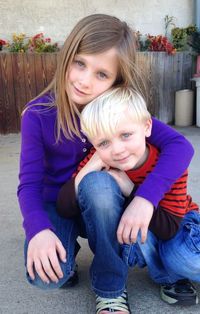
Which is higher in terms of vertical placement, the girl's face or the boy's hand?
the girl's face

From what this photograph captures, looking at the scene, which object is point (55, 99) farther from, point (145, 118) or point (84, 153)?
point (145, 118)

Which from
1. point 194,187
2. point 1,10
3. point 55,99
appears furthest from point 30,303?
point 1,10

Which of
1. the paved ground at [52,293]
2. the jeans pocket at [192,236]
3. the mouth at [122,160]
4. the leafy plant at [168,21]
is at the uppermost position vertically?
the leafy plant at [168,21]

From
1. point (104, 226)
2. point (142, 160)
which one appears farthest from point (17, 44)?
point (104, 226)

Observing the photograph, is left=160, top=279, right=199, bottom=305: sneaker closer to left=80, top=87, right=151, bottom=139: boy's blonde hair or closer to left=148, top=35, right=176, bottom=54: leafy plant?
left=80, top=87, right=151, bottom=139: boy's blonde hair

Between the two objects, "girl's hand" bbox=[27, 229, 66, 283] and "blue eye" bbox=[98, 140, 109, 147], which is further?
"blue eye" bbox=[98, 140, 109, 147]

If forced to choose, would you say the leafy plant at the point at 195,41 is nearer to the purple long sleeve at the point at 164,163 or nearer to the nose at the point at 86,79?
the purple long sleeve at the point at 164,163

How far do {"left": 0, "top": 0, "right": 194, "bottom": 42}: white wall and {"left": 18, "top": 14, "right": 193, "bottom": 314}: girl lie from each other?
143 inches

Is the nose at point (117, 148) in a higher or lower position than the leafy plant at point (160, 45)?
lower

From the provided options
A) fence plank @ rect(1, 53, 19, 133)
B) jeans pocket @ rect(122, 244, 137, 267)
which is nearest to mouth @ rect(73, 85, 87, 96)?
jeans pocket @ rect(122, 244, 137, 267)

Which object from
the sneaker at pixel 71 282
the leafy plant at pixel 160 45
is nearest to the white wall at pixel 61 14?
the leafy plant at pixel 160 45

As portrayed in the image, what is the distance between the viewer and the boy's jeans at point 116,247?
160 cm

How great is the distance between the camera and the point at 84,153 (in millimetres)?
1916

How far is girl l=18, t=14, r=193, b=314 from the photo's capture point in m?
1.57
